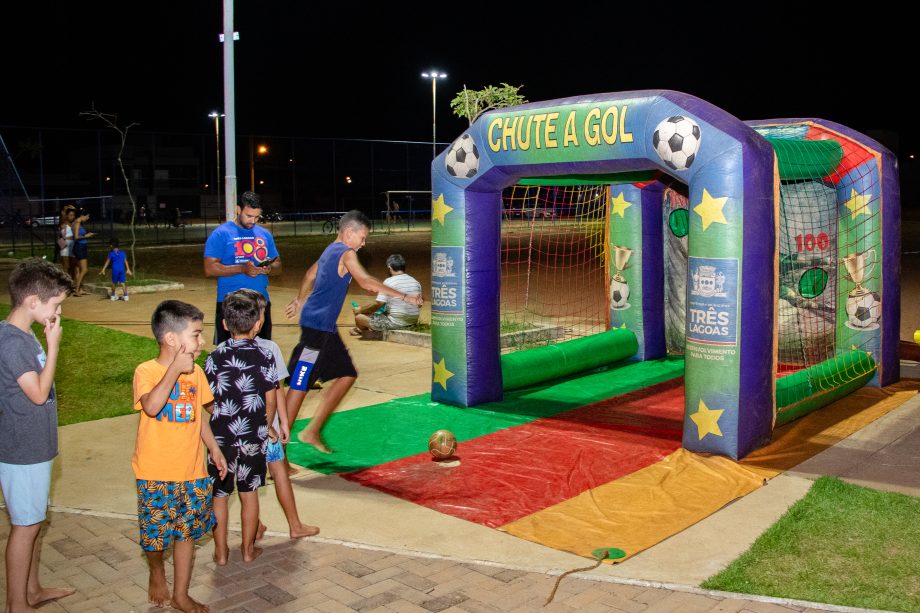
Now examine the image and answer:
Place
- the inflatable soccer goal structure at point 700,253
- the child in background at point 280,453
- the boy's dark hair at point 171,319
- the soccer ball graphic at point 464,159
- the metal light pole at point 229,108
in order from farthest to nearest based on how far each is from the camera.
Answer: the metal light pole at point 229,108 → the soccer ball graphic at point 464,159 → the inflatable soccer goal structure at point 700,253 → the child in background at point 280,453 → the boy's dark hair at point 171,319

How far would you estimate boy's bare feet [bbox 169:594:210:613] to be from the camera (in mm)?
4203

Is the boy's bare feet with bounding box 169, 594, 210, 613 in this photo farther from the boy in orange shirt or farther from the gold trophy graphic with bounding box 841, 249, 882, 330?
the gold trophy graphic with bounding box 841, 249, 882, 330

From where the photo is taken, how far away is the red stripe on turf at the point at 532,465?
5.99 m

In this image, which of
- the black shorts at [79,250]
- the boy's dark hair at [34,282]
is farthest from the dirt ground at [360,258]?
the boy's dark hair at [34,282]

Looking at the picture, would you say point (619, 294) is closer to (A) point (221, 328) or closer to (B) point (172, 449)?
(A) point (221, 328)

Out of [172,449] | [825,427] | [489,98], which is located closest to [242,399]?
[172,449]

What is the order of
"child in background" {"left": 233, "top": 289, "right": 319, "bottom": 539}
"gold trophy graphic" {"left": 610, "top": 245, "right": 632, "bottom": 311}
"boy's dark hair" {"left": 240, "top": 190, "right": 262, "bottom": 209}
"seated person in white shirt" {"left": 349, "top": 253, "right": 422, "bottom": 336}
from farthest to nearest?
"seated person in white shirt" {"left": 349, "top": 253, "right": 422, "bottom": 336}
"gold trophy graphic" {"left": 610, "top": 245, "right": 632, "bottom": 311}
"boy's dark hair" {"left": 240, "top": 190, "right": 262, "bottom": 209}
"child in background" {"left": 233, "top": 289, "right": 319, "bottom": 539}

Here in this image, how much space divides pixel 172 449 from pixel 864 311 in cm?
791

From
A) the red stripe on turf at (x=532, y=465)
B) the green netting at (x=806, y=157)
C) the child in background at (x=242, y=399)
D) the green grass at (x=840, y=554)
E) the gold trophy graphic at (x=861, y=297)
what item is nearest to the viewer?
the green grass at (x=840, y=554)

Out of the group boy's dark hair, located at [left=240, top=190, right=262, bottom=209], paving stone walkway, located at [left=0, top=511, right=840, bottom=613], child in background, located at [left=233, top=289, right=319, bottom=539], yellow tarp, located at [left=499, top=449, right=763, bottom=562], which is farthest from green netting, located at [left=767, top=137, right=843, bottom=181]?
child in background, located at [left=233, top=289, right=319, bottom=539]

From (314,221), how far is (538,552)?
145ft

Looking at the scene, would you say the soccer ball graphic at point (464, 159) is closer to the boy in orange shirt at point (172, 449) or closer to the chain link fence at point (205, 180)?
the boy in orange shirt at point (172, 449)

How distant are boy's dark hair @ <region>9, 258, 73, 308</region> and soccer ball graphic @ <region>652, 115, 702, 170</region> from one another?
186 inches

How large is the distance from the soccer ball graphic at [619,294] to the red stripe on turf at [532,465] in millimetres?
2733
